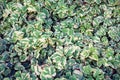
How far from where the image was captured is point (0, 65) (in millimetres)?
1896

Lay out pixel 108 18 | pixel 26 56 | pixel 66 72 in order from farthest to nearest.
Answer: pixel 108 18, pixel 26 56, pixel 66 72

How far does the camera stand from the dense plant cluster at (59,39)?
6.15 feet

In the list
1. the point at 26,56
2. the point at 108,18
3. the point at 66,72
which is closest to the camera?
the point at 66,72

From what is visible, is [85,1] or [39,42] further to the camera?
[85,1]

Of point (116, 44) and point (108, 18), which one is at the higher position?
point (108, 18)

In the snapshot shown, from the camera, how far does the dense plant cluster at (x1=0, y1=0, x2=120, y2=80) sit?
1.88 metres

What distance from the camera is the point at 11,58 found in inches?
78.6

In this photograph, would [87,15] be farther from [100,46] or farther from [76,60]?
[76,60]

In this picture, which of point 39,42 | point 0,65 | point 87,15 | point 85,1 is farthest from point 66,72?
point 85,1

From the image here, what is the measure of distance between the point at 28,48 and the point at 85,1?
0.71 metres

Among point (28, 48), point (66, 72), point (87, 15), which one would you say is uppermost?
point (87, 15)

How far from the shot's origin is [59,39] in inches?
80.7

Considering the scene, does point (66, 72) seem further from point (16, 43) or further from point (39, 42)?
point (16, 43)

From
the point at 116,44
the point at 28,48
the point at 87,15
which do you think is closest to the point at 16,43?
the point at 28,48
